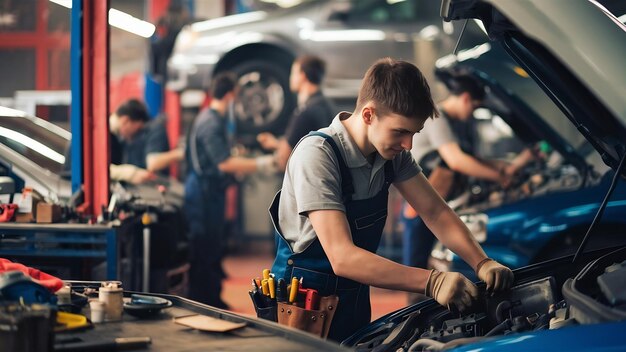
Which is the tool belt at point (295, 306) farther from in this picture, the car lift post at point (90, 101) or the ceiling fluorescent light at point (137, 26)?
the ceiling fluorescent light at point (137, 26)

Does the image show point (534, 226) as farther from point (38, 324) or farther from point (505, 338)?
point (38, 324)

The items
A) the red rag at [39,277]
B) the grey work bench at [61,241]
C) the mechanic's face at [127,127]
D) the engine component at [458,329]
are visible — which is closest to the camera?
the red rag at [39,277]

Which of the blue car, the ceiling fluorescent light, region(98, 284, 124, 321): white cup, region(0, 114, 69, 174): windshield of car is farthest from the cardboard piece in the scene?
the ceiling fluorescent light

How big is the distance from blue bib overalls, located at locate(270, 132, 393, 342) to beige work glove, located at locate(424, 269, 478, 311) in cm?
36

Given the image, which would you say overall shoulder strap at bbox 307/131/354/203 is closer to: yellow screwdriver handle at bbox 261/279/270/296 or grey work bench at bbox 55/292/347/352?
yellow screwdriver handle at bbox 261/279/270/296

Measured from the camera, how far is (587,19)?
8.49 ft

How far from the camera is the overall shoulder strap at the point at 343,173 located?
3.16m

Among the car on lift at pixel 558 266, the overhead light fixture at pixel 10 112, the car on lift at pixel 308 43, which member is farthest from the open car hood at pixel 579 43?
the car on lift at pixel 308 43

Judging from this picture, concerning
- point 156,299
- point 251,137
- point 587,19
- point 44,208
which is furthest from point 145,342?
point 251,137

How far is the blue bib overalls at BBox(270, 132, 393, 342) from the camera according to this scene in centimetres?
315

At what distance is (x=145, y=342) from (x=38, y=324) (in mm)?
285

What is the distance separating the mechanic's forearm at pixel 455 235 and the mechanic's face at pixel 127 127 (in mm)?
5955

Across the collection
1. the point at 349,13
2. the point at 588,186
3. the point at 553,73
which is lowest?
the point at 588,186

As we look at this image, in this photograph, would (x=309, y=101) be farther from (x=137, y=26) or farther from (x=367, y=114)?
(x=137, y=26)
